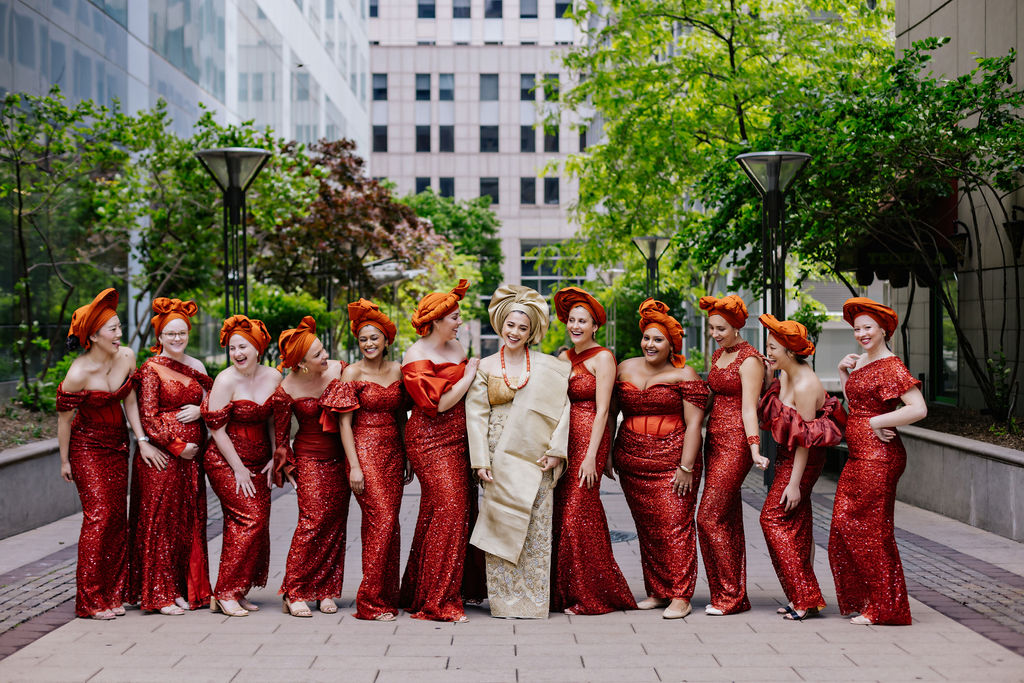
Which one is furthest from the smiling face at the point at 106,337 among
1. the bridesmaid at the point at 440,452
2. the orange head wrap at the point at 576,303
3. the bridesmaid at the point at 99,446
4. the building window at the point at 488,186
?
the building window at the point at 488,186

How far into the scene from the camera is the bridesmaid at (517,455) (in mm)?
7121

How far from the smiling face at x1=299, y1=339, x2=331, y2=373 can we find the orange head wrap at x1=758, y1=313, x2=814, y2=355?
8.82ft

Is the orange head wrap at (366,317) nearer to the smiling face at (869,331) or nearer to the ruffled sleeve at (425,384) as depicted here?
the ruffled sleeve at (425,384)

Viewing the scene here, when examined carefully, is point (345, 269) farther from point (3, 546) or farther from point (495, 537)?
point (495, 537)

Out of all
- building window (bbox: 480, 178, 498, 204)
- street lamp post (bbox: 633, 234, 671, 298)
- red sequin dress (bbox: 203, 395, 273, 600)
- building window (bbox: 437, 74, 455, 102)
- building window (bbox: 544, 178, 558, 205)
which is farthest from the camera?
building window (bbox: 437, 74, 455, 102)

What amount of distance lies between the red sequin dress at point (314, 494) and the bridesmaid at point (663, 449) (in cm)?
178

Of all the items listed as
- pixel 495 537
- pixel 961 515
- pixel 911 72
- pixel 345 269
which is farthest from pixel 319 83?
pixel 495 537

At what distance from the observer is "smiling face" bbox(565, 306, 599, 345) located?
7273mm

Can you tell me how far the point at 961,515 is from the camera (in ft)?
37.0

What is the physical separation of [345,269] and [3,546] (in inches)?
650

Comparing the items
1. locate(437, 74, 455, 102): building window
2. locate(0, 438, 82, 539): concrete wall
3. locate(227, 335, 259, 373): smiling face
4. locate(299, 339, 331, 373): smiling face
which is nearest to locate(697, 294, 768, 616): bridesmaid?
locate(299, 339, 331, 373): smiling face

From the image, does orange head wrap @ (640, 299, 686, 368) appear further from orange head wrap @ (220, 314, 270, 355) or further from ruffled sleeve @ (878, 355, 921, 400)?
orange head wrap @ (220, 314, 270, 355)

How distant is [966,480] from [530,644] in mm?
6304

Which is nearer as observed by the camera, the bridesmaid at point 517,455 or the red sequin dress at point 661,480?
the bridesmaid at point 517,455
